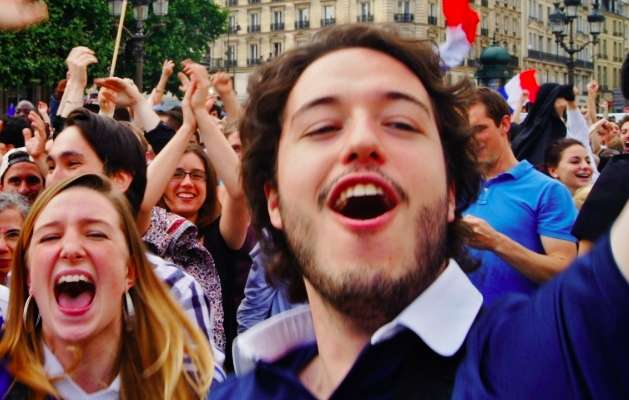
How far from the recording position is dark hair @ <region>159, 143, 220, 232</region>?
465 cm

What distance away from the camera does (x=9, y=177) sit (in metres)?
5.31

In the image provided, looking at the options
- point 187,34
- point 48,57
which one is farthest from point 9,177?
point 187,34

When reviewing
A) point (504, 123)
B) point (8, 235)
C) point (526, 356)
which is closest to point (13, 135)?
point (8, 235)

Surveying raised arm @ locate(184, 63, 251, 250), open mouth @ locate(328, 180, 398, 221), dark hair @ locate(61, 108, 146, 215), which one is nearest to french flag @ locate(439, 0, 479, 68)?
raised arm @ locate(184, 63, 251, 250)

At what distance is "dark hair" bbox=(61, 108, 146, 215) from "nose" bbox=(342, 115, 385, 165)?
7.69ft

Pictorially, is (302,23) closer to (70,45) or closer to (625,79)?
(70,45)

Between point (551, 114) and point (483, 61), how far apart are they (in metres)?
3.95

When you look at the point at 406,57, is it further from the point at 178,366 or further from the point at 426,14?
the point at 426,14

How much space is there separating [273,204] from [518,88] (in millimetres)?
9209

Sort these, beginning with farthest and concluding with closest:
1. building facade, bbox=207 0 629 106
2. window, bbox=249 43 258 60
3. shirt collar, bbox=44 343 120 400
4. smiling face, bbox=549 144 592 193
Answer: window, bbox=249 43 258 60 → building facade, bbox=207 0 629 106 → smiling face, bbox=549 144 592 193 → shirt collar, bbox=44 343 120 400

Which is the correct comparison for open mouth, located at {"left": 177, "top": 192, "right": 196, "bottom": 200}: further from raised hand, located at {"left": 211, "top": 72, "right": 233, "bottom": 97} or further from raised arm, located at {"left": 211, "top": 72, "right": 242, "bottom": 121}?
raised hand, located at {"left": 211, "top": 72, "right": 233, "bottom": 97}

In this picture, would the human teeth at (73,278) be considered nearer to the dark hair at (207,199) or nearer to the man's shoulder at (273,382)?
the man's shoulder at (273,382)

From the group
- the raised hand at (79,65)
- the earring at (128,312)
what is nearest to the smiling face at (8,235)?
the earring at (128,312)

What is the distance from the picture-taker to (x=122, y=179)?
3.88 m
